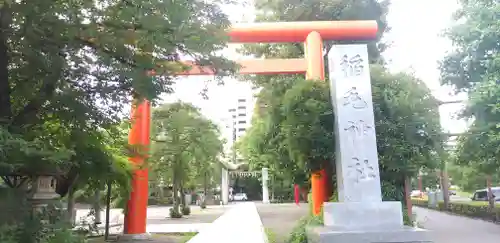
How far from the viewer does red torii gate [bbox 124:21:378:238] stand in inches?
420

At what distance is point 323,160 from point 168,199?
32603 millimetres

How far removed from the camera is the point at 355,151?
25.3 ft

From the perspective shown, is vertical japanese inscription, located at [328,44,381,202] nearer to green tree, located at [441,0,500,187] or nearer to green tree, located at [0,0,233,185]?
green tree, located at [0,0,233,185]

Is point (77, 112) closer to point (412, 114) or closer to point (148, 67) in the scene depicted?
point (148, 67)

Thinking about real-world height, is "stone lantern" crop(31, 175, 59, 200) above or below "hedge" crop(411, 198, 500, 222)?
above

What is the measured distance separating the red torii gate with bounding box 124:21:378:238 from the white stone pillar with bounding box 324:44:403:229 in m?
2.26

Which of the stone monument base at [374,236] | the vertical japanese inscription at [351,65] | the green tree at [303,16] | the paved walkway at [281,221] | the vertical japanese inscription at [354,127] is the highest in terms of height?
the green tree at [303,16]

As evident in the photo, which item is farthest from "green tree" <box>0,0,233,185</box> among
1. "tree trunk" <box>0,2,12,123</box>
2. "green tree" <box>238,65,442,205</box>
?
"green tree" <box>238,65,442,205</box>

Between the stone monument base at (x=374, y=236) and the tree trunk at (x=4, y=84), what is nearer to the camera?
the tree trunk at (x=4, y=84)

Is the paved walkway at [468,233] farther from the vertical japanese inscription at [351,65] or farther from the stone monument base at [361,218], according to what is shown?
the vertical japanese inscription at [351,65]

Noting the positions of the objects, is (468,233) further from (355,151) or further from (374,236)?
(374,236)

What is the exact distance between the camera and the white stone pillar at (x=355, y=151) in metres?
7.13

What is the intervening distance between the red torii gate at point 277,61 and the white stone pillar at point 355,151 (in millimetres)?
2263

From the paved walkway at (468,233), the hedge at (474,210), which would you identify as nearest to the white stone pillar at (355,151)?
the paved walkway at (468,233)
